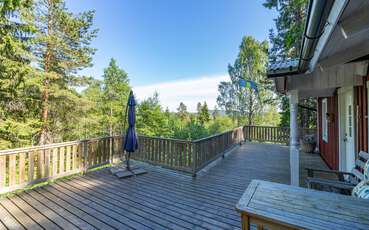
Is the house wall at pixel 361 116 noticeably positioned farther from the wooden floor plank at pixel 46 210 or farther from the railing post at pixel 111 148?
the railing post at pixel 111 148

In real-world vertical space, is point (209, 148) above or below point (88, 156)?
above

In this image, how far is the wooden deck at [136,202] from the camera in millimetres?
2445

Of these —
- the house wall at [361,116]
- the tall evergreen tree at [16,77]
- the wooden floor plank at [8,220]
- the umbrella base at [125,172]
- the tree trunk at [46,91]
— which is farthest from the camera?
the tree trunk at [46,91]

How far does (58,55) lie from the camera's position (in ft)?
29.4

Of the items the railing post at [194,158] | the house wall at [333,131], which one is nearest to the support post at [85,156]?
the railing post at [194,158]

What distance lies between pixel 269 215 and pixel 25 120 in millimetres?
10666

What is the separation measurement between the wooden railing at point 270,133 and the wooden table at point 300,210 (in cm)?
796

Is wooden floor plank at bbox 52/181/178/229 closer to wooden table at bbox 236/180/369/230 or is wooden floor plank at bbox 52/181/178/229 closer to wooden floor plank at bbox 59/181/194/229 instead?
wooden floor plank at bbox 59/181/194/229

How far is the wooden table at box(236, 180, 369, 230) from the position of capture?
129 centimetres

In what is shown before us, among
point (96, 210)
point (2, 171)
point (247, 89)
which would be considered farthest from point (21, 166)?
point (247, 89)

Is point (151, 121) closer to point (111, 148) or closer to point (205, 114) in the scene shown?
point (205, 114)

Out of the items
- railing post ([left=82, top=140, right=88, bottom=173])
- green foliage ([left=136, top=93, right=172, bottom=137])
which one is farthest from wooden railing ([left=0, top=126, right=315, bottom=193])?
green foliage ([left=136, top=93, right=172, bottom=137])

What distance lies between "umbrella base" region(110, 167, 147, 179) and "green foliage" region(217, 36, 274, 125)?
10.3 m

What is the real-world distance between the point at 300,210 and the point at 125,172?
13.0 feet
